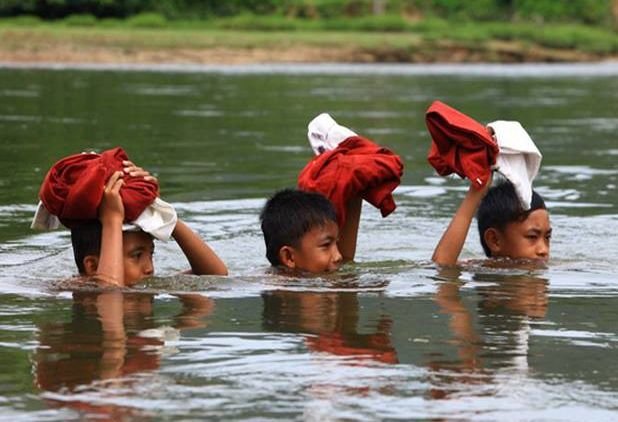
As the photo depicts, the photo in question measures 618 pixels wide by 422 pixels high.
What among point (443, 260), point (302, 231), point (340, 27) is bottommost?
point (443, 260)

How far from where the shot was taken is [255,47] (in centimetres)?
4441

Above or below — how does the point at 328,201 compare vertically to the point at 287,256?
above

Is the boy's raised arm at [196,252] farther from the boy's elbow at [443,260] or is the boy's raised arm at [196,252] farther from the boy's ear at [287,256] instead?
the boy's elbow at [443,260]

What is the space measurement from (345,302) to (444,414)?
7.94ft

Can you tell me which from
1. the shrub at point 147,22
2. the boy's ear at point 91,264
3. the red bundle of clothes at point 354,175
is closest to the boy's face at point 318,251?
the red bundle of clothes at point 354,175

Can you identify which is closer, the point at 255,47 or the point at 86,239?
the point at 86,239

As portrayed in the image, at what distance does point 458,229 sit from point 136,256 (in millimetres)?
1750

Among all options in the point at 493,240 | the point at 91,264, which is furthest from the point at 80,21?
the point at 91,264

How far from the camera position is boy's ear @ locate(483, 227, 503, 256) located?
9359 millimetres

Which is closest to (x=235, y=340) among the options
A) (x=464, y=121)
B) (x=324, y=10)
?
(x=464, y=121)

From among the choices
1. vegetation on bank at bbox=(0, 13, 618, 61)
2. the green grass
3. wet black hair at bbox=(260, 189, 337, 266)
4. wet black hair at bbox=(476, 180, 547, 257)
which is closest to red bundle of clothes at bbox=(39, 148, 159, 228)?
wet black hair at bbox=(260, 189, 337, 266)

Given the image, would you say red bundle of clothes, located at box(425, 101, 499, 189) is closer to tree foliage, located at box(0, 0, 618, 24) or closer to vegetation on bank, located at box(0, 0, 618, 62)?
vegetation on bank, located at box(0, 0, 618, 62)

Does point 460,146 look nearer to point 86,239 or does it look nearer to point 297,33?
point 86,239

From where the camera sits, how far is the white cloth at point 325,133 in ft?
30.3
